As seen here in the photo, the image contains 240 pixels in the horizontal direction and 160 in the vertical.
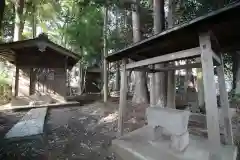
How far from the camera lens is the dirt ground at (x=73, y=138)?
15.0 feet

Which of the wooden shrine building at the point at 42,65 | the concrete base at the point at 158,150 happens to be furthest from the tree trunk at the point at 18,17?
the concrete base at the point at 158,150

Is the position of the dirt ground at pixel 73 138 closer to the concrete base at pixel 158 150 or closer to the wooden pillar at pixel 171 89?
the concrete base at pixel 158 150

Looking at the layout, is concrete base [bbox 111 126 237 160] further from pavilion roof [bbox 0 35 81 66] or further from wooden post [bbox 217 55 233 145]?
pavilion roof [bbox 0 35 81 66]

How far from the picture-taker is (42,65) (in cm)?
1201

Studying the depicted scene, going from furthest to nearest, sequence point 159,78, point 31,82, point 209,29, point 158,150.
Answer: point 31,82 → point 159,78 → point 158,150 → point 209,29

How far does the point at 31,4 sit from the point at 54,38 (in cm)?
1344

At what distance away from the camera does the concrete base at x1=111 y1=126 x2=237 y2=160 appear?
12.3 ft

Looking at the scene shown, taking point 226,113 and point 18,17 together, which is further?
point 18,17

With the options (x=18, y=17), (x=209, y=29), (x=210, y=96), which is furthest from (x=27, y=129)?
(x=18, y=17)

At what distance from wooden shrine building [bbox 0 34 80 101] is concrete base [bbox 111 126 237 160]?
8.23m

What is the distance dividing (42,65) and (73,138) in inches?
294

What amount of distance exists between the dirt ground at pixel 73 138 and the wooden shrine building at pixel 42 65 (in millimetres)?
3728

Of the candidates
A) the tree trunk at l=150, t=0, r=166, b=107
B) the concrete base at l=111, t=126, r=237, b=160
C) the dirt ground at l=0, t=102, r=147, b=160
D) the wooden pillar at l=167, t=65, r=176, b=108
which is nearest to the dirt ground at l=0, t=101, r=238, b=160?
the dirt ground at l=0, t=102, r=147, b=160

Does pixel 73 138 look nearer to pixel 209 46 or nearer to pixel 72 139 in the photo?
pixel 72 139
